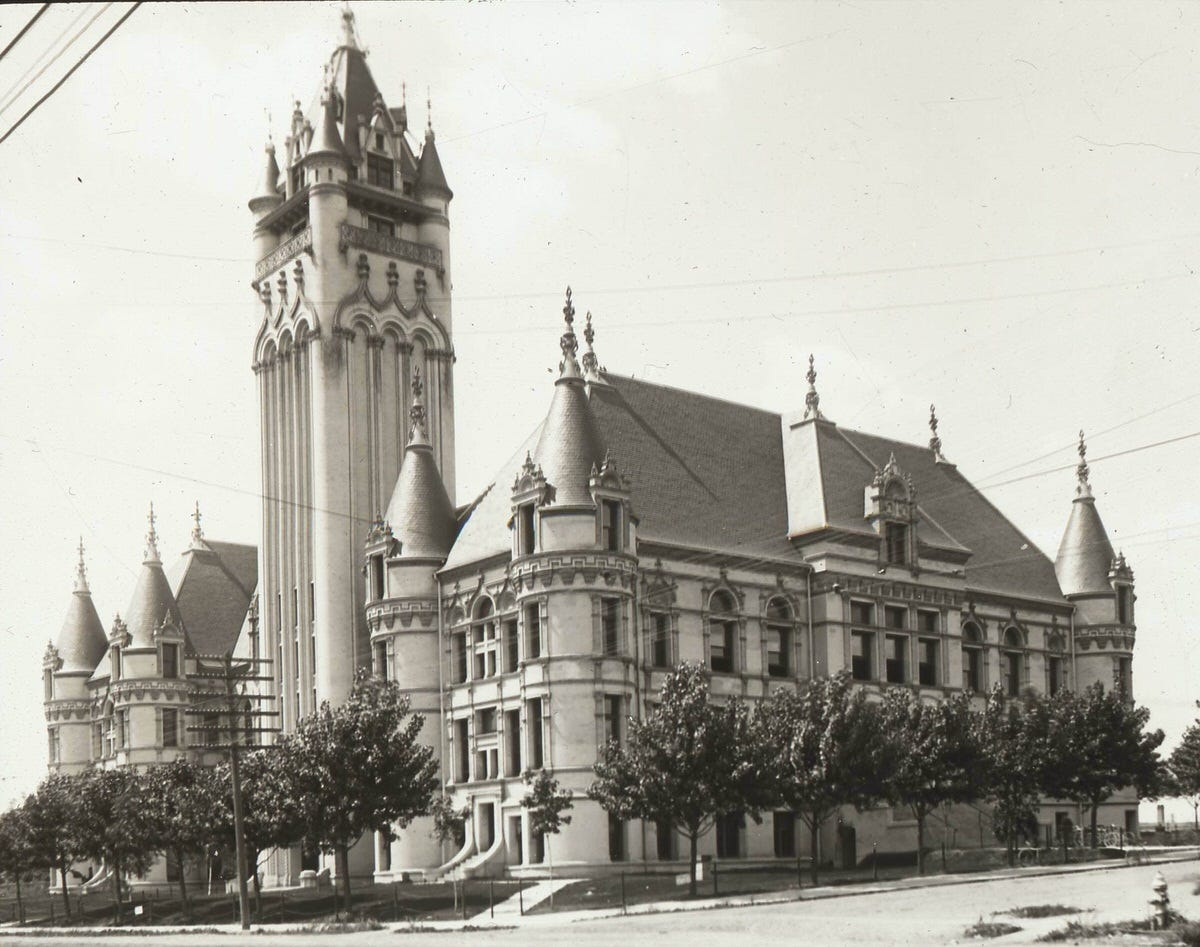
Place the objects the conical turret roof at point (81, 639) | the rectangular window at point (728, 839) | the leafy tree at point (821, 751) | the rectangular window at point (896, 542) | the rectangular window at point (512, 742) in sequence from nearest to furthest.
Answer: the leafy tree at point (821, 751), the rectangular window at point (512, 742), the rectangular window at point (728, 839), the rectangular window at point (896, 542), the conical turret roof at point (81, 639)

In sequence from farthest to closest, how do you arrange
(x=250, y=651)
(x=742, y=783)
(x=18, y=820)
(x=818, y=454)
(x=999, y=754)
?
(x=250, y=651)
(x=18, y=820)
(x=818, y=454)
(x=999, y=754)
(x=742, y=783)

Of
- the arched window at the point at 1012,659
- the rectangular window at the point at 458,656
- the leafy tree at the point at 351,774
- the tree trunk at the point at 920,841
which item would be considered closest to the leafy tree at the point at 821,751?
the tree trunk at the point at 920,841

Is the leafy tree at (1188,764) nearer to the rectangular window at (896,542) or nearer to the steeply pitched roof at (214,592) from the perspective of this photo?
the rectangular window at (896,542)

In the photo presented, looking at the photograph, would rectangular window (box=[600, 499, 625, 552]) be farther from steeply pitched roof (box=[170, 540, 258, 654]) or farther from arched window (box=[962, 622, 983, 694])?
steeply pitched roof (box=[170, 540, 258, 654])

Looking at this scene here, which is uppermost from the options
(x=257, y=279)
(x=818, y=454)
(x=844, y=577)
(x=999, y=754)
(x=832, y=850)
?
(x=257, y=279)

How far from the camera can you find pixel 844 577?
2539 inches

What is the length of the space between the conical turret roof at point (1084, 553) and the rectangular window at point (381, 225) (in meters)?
36.6

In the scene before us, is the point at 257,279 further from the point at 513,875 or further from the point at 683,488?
the point at 513,875

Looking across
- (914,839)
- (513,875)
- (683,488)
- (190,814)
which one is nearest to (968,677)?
(914,839)

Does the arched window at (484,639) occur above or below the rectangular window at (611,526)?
below

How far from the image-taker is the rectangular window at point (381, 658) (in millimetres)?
65562

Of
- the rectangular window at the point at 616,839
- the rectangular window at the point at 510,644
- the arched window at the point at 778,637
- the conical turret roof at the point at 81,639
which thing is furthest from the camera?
the conical turret roof at the point at 81,639

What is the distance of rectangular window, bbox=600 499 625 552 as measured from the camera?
57.8 m

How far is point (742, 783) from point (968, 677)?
25.6m
